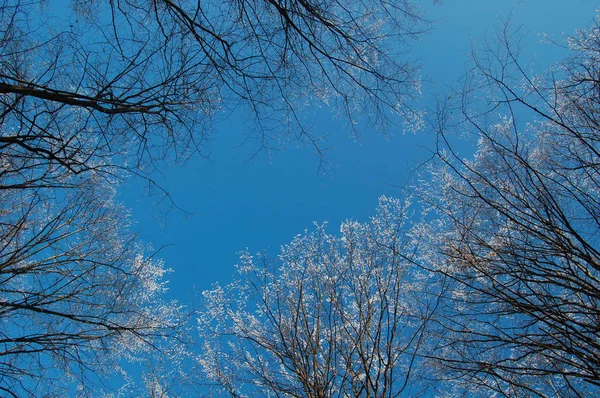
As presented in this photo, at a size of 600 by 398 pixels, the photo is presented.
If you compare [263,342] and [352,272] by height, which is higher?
[352,272]

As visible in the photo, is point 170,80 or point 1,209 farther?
point 1,209

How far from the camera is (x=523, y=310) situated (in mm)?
2465

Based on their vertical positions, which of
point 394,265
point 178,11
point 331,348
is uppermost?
point 178,11

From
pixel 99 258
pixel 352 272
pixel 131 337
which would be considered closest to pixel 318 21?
pixel 352 272

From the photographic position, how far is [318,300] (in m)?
4.68

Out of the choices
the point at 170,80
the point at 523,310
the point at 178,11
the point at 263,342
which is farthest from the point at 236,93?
the point at 263,342

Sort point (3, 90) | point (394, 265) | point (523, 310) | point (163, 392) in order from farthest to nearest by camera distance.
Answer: point (163, 392), point (394, 265), point (523, 310), point (3, 90)

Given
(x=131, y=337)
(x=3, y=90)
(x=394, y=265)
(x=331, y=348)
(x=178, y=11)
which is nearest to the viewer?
(x=3, y=90)

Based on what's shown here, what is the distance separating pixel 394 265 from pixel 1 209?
501 cm

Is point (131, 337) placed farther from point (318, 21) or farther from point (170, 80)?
point (318, 21)

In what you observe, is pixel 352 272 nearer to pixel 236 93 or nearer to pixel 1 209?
pixel 236 93

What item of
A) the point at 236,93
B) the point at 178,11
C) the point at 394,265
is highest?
Result: the point at 178,11

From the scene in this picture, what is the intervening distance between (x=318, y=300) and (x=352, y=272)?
0.55 metres

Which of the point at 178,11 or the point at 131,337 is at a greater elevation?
the point at 178,11
